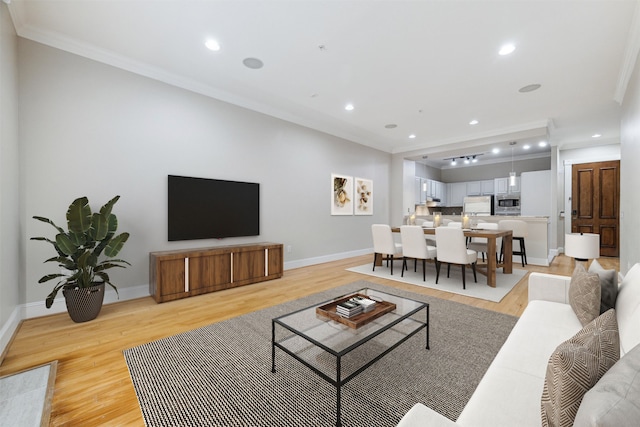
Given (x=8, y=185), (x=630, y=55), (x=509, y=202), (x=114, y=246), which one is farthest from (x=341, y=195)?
(x=509, y=202)

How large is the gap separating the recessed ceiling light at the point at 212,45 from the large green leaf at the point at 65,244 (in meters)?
2.39

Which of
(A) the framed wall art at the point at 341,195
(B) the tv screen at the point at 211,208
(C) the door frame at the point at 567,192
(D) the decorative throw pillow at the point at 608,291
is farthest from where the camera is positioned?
(C) the door frame at the point at 567,192

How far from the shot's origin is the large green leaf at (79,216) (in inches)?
105

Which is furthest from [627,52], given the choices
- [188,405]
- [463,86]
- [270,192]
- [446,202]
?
[446,202]

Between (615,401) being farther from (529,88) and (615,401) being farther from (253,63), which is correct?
(529,88)

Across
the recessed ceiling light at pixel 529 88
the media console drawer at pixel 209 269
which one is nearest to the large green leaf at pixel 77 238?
the media console drawer at pixel 209 269

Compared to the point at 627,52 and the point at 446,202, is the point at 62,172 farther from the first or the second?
the point at 446,202

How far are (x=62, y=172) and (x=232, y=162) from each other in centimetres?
201

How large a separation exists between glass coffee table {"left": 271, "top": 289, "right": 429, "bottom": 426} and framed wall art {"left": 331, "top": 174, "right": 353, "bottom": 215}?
152 inches

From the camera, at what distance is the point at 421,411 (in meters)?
0.83

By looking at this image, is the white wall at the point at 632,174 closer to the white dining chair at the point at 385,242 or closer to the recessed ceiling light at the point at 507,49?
the recessed ceiling light at the point at 507,49

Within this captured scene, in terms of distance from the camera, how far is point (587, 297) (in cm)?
160

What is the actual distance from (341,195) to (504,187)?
564 centimetres

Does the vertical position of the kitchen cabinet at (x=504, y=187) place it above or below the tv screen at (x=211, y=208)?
above
